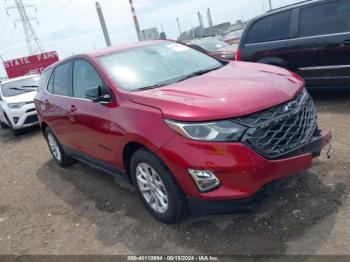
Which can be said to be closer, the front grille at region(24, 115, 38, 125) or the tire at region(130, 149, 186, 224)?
the tire at region(130, 149, 186, 224)

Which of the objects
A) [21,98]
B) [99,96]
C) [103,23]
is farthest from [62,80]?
[103,23]

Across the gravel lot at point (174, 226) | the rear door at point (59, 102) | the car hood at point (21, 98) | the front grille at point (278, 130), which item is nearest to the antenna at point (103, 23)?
the car hood at point (21, 98)

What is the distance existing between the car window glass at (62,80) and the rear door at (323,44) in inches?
150

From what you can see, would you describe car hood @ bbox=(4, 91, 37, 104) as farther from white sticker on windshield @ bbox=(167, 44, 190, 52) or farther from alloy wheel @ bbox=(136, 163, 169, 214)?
alloy wheel @ bbox=(136, 163, 169, 214)

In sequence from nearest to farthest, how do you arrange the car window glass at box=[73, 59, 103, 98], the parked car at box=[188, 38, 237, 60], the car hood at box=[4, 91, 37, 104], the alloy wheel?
the alloy wheel → the car window glass at box=[73, 59, 103, 98] → the car hood at box=[4, 91, 37, 104] → the parked car at box=[188, 38, 237, 60]

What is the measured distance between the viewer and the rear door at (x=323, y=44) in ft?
19.6

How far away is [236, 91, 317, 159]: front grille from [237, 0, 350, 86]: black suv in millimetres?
3169

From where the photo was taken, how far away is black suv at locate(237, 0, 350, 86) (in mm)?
6031

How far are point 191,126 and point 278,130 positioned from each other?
28.0 inches

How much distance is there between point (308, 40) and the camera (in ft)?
21.0

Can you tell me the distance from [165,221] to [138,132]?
892mm

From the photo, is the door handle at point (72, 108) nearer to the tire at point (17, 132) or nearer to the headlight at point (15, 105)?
the headlight at point (15, 105)

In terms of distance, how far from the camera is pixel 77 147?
5117 mm

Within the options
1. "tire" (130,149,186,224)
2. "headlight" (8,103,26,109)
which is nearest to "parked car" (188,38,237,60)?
"headlight" (8,103,26,109)
